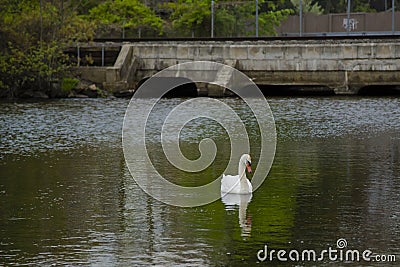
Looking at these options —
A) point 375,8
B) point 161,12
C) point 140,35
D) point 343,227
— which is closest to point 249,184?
point 343,227

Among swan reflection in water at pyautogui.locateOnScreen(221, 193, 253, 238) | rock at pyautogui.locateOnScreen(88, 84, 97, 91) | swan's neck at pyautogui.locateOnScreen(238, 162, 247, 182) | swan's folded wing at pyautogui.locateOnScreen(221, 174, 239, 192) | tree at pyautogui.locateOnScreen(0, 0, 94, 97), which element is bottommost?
rock at pyautogui.locateOnScreen(88, 84, 97, 91)

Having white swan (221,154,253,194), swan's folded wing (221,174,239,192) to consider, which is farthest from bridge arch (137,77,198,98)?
white swan (221,154,253,194)

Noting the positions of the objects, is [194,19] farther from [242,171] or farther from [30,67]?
[242,171]

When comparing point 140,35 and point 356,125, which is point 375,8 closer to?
point 140,35

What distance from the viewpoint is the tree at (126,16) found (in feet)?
218

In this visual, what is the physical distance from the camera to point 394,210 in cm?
1606

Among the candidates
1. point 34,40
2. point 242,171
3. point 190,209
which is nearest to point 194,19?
point 34,40

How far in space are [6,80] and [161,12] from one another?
26.3 meters

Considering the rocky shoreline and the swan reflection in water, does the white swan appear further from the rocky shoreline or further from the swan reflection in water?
the rocky shoreline

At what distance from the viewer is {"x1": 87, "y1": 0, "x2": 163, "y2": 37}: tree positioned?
66.5 meters

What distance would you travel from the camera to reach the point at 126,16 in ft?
225

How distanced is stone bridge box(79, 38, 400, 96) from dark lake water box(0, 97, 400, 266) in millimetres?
18291

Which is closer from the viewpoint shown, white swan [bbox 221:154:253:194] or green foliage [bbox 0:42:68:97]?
white swan [bbox 221:154:253:194]

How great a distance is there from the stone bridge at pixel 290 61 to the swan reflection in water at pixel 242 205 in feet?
99.3
